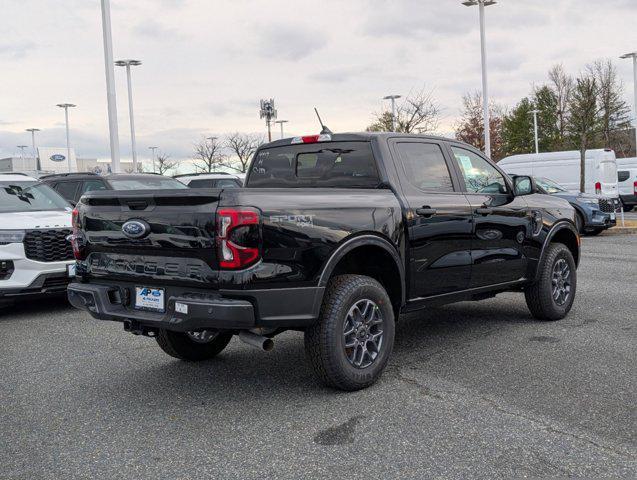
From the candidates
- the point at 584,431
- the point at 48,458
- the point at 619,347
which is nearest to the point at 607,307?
the point at 619,347

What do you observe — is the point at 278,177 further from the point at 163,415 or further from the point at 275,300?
the point at 163,415

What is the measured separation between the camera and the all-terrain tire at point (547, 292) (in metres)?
6.54

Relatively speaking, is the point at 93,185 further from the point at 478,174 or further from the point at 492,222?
the point at 492,222

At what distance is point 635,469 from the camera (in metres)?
3.30

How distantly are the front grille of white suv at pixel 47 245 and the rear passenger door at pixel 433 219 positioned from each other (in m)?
4.32

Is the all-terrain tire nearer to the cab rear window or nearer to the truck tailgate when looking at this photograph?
the cab rear window

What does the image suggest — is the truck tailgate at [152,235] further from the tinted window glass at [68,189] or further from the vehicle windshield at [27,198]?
the tinted window glass at [68,189]

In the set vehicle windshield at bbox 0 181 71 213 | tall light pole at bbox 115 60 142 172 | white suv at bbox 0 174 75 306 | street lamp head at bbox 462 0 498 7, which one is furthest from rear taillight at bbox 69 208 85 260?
tall light pole at bbox 115 60 142 172

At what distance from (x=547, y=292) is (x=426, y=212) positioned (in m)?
2.03

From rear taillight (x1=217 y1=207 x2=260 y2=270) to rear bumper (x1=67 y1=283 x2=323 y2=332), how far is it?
0.63ft

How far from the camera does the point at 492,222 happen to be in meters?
5.94

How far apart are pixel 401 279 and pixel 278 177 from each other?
1.46m

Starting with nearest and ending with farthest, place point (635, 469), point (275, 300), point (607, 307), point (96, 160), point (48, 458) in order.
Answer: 1. point (635, 469)
2. point (48, 458)
3. point (275, 300)
4. point (607, 307)
5. point (96, 160)

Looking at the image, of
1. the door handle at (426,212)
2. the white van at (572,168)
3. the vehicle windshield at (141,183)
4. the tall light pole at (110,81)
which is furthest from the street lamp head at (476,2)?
the door handle at (426,212)
